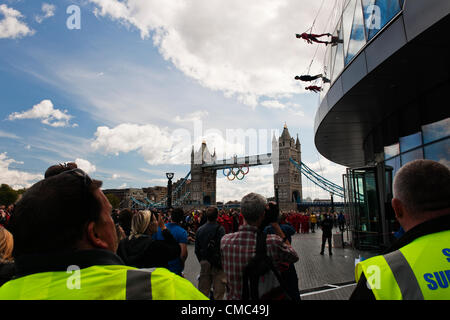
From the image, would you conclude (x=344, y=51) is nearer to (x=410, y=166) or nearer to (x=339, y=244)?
(x=339, y=244)

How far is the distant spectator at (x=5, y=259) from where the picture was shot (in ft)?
7.85

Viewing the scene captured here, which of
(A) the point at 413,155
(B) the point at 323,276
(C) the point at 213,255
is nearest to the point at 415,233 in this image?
(C) the point at 213,255

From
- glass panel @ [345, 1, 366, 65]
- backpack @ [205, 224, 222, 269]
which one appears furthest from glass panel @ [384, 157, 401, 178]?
backpack @ [205, 224, 222, 269]

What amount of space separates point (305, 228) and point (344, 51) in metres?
20.3

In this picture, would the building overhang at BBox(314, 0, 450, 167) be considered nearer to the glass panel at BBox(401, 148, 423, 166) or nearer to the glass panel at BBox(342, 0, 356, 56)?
the glass panel at BBox(401, 148, 423, 166)

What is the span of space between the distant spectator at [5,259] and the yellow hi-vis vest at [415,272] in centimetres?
261

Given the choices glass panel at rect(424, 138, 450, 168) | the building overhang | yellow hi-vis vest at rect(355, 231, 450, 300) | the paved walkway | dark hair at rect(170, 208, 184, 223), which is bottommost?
the paved walkway

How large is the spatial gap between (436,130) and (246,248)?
8295 millimetres

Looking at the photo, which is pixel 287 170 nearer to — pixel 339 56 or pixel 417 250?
pixel 339 56

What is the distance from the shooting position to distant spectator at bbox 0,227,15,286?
7.85 feet

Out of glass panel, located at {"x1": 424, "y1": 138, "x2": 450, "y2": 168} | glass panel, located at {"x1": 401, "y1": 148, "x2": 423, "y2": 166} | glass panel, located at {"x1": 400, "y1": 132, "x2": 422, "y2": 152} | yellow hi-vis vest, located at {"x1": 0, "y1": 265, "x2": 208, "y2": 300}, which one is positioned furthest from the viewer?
glass panel, located at {"x1": 400, "y1": 132, "x2": 422, "y2": 152}

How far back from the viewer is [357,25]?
9039mm

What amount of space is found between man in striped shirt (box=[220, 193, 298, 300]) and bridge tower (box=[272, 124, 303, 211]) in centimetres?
6931
